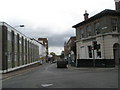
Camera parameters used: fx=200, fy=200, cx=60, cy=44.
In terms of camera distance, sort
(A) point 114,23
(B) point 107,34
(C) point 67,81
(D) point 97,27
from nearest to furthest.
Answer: (C) point 67,81, (B) point 107,34, (A) point 114,23, (D) point 97,27

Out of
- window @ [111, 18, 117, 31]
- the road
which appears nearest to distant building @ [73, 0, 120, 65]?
window @ [111, 18, 117, 31]

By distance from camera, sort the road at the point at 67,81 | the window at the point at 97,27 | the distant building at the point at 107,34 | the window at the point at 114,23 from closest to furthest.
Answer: the road at the point at 67,81
the distant building at the point at 107,34
the window at the point at 114,23
the window at the point at 97,27

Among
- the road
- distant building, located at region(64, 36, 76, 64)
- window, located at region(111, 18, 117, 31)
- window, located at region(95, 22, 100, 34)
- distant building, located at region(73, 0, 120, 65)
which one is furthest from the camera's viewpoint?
distant building, located at region(64, 36, 76, 64)

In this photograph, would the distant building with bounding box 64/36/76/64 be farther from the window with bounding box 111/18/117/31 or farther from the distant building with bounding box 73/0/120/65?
the window with bounding box 111/18/117/31

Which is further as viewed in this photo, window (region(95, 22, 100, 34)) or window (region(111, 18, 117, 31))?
window (region(95, 22, 100, 34))

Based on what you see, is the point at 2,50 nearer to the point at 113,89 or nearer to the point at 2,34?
the point at 2,34

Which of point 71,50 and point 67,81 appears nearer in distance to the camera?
point 67,81

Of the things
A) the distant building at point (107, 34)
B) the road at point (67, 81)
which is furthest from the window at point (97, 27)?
the road at point (67, 81)

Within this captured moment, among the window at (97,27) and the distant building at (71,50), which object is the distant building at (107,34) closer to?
the window at (97,27)

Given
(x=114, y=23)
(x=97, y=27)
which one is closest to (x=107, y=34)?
(x=114, y=23)

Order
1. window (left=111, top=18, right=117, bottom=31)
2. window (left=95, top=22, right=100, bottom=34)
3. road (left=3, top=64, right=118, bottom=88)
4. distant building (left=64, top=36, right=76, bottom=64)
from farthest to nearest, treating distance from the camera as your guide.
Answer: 1. distant building (left=64, top=36, right=76, bottom=64)
2. window (left=95, top=22, right=100, bottom=34)
3. window (left=111, top=18, right=117, bottom=31)
4. road (left=3, top=64, right=118, bottom=88)

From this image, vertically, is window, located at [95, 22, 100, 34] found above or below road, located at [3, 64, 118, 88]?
above

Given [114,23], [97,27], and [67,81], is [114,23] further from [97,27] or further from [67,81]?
[67,81]

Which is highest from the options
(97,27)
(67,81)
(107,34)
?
(97,27)
